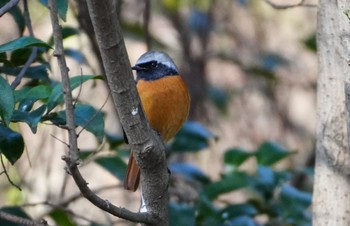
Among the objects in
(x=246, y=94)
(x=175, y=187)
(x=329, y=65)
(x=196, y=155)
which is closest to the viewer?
(x=329, y=65)

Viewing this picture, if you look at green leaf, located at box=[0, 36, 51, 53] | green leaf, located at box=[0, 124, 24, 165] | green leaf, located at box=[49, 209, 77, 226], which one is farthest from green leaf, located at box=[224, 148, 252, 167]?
green leaf, located at box=[0, 36, 51, 53]

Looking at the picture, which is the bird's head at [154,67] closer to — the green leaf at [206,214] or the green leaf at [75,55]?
the green leaf at [75,55]


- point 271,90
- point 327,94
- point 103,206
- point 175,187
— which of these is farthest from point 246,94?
point 103,206

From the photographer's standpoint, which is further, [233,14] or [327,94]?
[233,14]

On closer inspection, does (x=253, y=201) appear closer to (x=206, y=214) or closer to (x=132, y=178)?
(x=206, y=214)

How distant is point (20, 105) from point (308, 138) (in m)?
4.74

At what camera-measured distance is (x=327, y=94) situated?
8.71 feet

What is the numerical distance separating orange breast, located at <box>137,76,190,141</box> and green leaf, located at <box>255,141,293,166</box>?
59cm

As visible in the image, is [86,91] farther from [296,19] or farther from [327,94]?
[327,94]

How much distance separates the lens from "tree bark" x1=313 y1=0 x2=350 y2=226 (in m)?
2.60

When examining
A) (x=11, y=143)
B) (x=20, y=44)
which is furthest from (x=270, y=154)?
(x=20, y=44)

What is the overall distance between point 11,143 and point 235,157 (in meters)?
1.66

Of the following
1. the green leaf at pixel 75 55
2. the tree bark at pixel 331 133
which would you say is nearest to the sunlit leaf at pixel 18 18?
the green leaf at pixel 75 55

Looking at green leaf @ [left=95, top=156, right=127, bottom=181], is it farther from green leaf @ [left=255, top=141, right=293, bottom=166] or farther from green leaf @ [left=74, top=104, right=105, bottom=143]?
green leaf @ [left=74, top=104, right=105, bottom=143]
